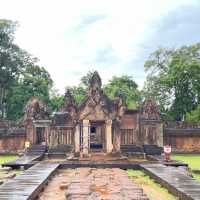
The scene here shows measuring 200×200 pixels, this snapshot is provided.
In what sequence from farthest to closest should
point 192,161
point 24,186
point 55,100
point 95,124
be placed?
point 55,100 → point 95,124 → point 192,161 → point 24,186

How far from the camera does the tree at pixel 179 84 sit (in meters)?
45.0

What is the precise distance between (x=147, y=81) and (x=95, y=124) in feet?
74.4

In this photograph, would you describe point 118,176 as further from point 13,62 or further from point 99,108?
point 13,62

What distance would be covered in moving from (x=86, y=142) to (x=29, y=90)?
29.6m

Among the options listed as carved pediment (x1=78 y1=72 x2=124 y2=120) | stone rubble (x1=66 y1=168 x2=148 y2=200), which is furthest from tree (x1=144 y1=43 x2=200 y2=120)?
stone rubble (x1=66 y1=168 x2=148 y2=200)

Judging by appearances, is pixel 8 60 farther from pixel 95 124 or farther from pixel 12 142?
pixel 95 124

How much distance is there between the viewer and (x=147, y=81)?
1927 inches

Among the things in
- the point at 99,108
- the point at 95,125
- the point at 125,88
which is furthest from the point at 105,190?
the point at 125,88

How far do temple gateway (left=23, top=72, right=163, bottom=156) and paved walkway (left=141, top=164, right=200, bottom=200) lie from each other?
251 inches

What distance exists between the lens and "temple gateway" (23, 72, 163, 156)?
869 inches

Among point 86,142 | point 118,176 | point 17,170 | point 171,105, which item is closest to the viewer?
point 118,176

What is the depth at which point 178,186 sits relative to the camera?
11.2 meters

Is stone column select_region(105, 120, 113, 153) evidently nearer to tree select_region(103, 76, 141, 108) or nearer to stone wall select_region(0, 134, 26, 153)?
stone wall select_region(0, 134, 26, 153)

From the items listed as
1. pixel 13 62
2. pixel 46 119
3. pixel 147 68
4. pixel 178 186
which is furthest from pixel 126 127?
pixel 13 62
